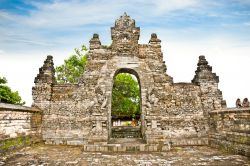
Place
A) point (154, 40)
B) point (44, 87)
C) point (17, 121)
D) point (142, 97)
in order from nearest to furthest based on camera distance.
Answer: point (17, 121) < point (142, 97) < point (44, 87) < point (154, 40)

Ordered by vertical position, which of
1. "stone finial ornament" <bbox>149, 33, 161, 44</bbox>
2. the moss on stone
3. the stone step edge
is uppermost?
"stone finial ornament" <bbox>149, 33, 161, 44</bbox>

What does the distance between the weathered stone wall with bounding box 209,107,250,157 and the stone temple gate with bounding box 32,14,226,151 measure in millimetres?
770

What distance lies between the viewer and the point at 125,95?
21.9 m

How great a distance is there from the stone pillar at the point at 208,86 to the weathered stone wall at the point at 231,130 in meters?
0.85

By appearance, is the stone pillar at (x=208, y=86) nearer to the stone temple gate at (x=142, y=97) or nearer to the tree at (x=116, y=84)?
the stone temple gate at (x=142, y=97)

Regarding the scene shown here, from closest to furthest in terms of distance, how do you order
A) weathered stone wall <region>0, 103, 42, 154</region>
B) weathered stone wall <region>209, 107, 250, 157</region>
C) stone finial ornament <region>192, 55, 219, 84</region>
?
1. weathered stone wall <region>209, 107, 250, 157</region>
2. weathered stone wall <region>0, 103, 42, 154</region>
3. stone finial ornament <region>192, 55, 219, 84</region>

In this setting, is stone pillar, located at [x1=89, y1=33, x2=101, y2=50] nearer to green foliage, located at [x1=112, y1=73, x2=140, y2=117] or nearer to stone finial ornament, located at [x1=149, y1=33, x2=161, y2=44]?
stone finial ornament, located at [x1=149, y1=33, x2=161, y2=44]

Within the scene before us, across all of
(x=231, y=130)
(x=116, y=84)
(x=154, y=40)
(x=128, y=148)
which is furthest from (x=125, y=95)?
(x=231, y=130)

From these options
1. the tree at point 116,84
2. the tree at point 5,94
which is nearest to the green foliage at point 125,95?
the tree at point 116,84

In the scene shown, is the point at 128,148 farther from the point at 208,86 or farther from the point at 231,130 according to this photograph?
the point at 208,86

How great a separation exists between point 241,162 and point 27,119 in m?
8.69

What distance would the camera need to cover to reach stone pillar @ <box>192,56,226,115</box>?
10220 mm

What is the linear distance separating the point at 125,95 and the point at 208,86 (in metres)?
12.4

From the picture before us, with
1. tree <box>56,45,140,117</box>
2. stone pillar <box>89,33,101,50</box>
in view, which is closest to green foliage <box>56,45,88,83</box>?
tree <box>56,45,140,117</box>
